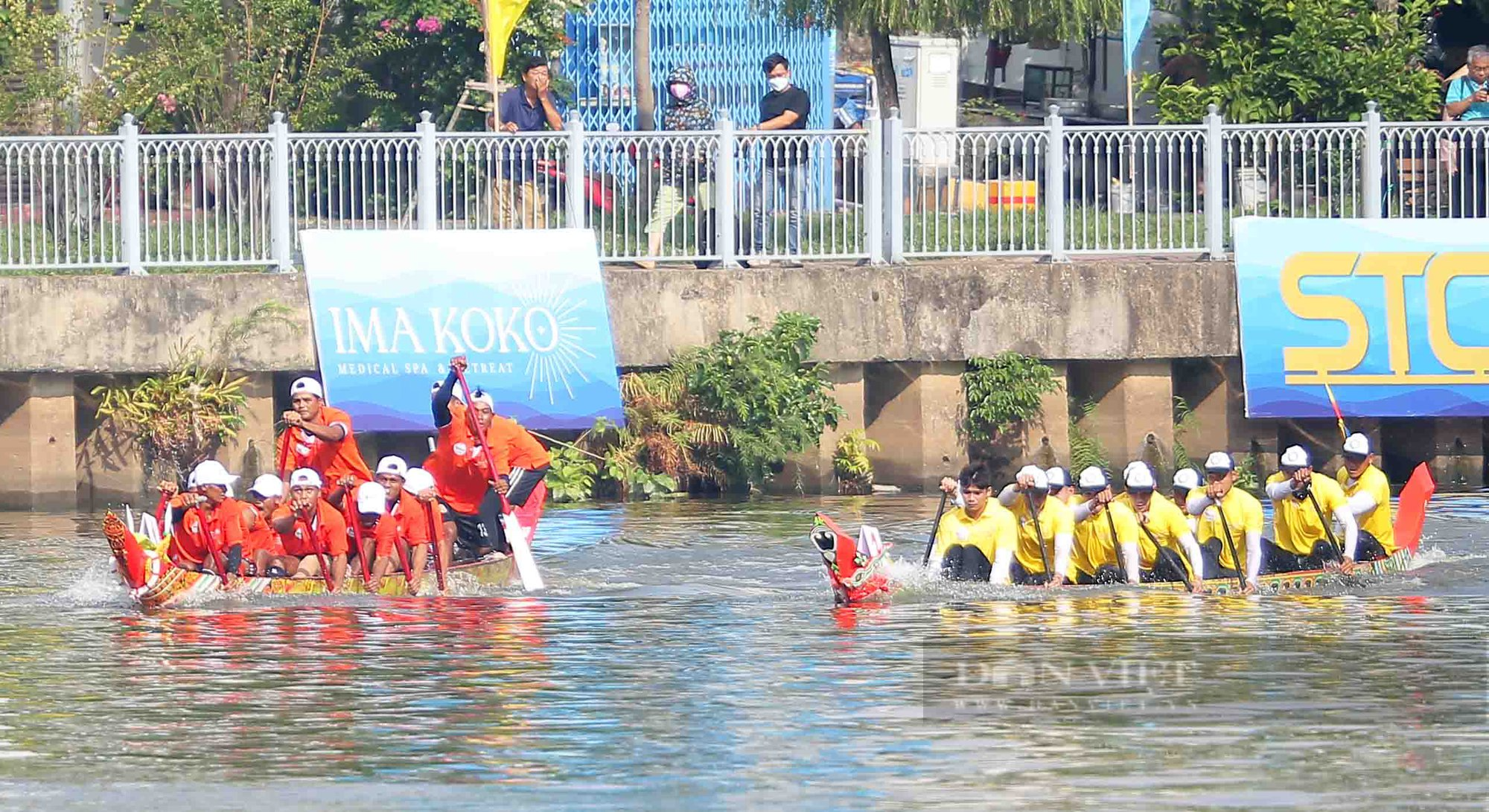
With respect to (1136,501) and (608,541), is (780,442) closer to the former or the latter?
(608,541)

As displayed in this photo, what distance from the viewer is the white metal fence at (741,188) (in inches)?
952

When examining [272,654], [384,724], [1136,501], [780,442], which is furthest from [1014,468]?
[384,724]

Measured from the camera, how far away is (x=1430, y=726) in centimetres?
1340

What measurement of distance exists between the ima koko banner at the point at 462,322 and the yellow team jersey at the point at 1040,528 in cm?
612

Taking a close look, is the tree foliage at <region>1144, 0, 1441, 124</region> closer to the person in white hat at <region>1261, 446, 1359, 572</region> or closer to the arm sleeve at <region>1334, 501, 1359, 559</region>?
the person in white hat at <region>1261, 446, 1359, 572</region>

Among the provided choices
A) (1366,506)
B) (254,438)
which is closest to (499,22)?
(254,438)

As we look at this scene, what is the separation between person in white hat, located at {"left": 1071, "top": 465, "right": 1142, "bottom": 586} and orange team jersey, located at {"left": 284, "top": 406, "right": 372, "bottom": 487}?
16.9 feet

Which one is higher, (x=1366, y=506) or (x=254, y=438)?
(x=254, y=438)

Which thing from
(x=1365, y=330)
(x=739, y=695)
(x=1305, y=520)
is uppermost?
(x=1365, y=330)

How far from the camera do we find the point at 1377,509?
20250 millimetres

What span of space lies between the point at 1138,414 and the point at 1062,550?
712 cm

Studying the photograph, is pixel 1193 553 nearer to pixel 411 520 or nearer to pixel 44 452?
pixel 411 520

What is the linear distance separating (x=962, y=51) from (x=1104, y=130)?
1358 cm

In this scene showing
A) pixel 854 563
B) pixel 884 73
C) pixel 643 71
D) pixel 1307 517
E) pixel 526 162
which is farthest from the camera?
pixel 884 73
